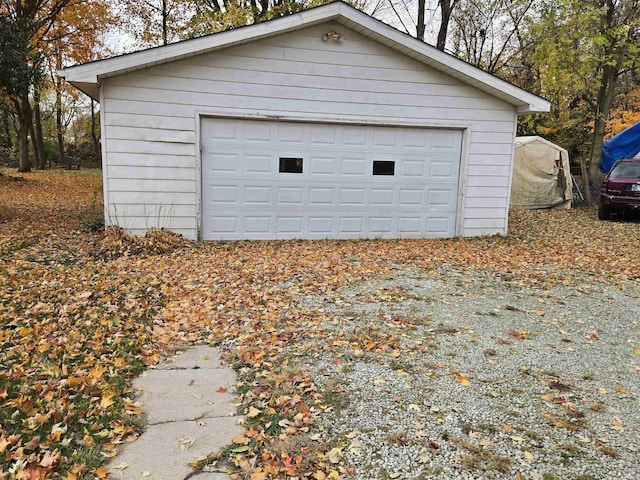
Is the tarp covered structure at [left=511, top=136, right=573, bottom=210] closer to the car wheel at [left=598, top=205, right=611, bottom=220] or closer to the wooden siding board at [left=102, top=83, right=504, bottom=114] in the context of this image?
the car wheel at [left=598, top=205, right=611, bottom=220]

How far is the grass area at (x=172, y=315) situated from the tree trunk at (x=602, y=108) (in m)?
6.12

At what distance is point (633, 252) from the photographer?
7828 mm

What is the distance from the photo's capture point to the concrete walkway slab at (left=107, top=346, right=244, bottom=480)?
7.38 ft

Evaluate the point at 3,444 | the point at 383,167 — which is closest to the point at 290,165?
the point at 383,167

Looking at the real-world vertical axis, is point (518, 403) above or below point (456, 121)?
below

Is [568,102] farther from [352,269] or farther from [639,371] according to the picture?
[639,371]

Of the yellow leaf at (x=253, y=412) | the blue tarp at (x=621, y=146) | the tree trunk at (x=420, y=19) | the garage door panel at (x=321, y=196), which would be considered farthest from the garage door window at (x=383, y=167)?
the tree trunk at (x=420, y=19)

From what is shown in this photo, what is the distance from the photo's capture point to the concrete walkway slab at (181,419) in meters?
2.25

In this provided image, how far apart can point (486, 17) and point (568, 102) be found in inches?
230

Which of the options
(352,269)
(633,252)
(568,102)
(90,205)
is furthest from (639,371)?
(568,102)

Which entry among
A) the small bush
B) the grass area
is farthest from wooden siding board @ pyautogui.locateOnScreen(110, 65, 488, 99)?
the grass area

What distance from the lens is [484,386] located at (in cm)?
305

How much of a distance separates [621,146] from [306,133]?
41.4ft

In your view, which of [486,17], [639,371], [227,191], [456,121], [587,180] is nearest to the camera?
[639,371]
